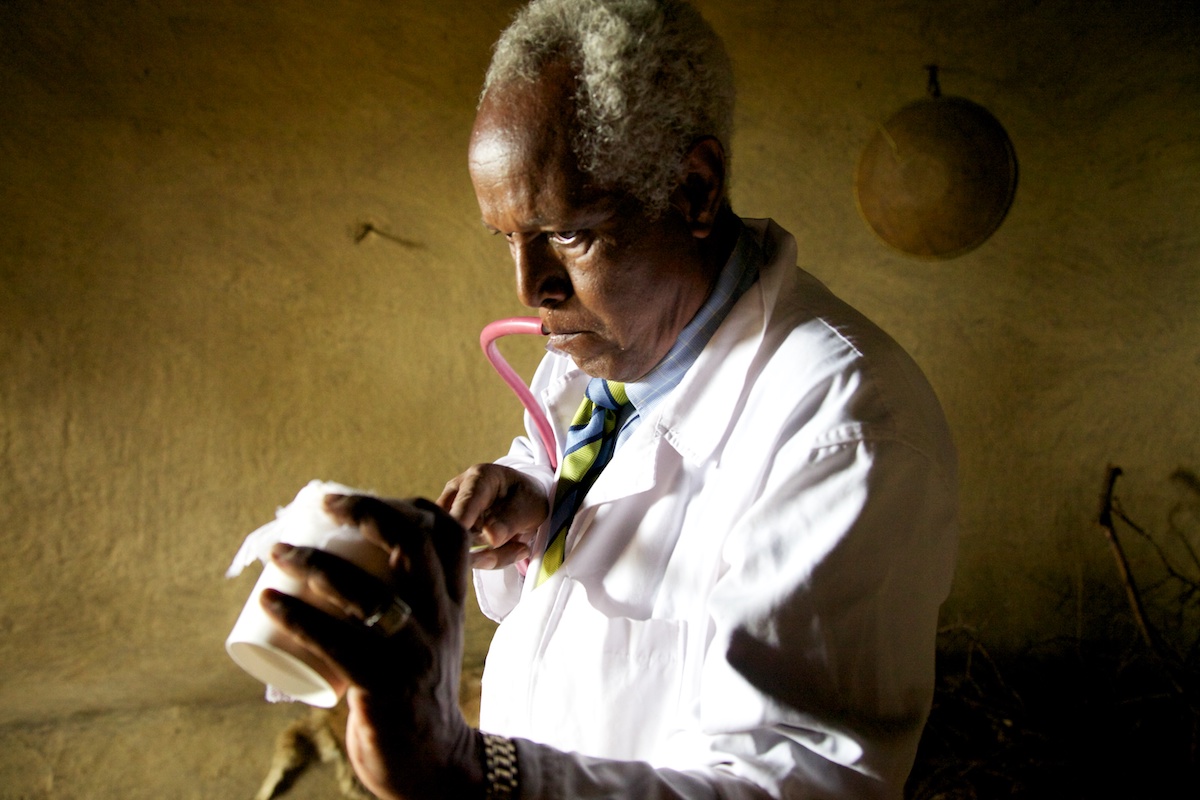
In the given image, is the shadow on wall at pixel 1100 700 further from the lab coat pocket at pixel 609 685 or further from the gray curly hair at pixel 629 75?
the gray curly hair at pixel 629 75

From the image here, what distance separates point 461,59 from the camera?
2760 mm

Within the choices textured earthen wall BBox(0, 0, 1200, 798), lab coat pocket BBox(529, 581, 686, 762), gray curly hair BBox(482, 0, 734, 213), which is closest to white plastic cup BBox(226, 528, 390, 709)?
lab coat pocket BBox(529, 581, 686, 762)

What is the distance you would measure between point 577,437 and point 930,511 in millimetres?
590

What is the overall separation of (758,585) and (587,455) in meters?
0.49

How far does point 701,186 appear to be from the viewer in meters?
1.03

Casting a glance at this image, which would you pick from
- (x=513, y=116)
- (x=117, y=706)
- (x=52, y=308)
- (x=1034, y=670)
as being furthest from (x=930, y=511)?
(x=117, y=706)

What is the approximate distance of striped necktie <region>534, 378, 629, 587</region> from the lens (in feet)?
4.01

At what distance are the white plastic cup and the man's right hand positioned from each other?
46cm

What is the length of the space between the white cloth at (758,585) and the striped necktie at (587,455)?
7cm

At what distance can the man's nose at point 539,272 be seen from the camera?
1.03 m

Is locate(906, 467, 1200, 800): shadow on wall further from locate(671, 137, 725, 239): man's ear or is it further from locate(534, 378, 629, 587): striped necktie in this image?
locate(671, 137, 725, 239): man's ear

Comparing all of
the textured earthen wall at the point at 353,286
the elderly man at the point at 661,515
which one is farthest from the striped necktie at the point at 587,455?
the textured earthen wall at the point at 353,286

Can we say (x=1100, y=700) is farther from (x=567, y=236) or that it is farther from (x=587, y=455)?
(x=567, y=236)

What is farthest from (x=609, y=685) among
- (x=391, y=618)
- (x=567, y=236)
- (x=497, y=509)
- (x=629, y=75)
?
(x=629, y=75)
